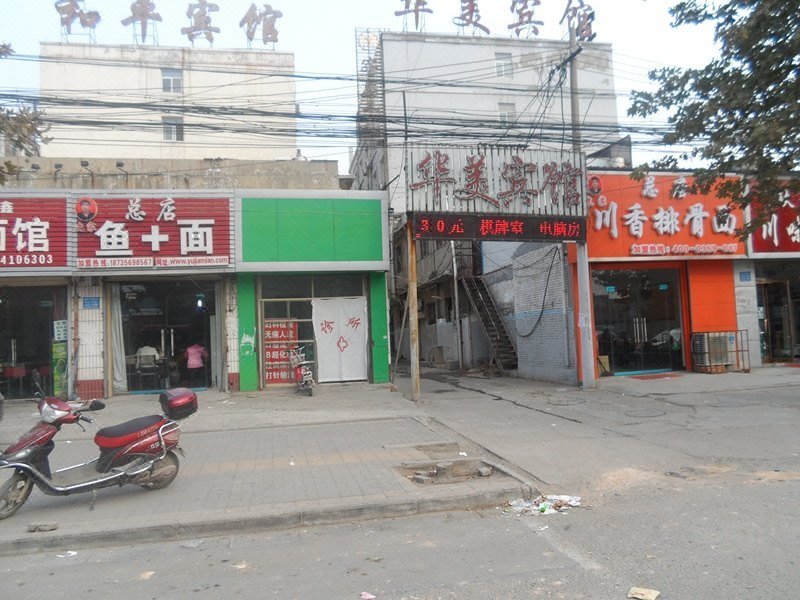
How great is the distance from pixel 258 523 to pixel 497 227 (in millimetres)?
9616

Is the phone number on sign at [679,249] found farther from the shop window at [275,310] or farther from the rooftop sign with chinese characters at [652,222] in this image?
the shop window at [275,310]

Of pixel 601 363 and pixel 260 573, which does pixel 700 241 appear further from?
pixel 260 573

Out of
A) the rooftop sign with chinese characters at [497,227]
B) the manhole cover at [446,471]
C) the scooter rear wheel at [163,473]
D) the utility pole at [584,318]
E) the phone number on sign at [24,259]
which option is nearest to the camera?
the scooter rear wheel at [163,473]

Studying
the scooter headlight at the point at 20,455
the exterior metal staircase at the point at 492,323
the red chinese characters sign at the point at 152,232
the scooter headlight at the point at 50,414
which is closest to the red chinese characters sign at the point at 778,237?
the exterior metal staircase at the point at 492,323

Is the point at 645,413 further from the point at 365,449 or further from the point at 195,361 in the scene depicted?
the point at 195,361

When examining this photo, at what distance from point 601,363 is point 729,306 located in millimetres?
4147

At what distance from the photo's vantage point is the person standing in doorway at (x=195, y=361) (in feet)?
49.5

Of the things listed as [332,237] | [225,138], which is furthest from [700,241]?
[225,138]

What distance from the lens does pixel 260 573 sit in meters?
4.61

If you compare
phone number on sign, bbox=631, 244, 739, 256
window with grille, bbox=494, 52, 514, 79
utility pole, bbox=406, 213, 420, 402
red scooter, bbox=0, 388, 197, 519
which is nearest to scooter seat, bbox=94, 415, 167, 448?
red scooter, bbox=0, 388, 197, 519

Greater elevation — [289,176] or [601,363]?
[289,176]

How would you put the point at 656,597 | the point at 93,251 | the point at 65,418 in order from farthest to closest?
the point at 93,251
the point at 65,418
the point at 656,597

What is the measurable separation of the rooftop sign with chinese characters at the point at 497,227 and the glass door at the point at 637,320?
8.13 feet

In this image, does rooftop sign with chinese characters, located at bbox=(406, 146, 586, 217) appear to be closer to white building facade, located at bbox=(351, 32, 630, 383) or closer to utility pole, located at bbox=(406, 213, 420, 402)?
white building facade, located at bbox=(351, 32, 630, 383)
